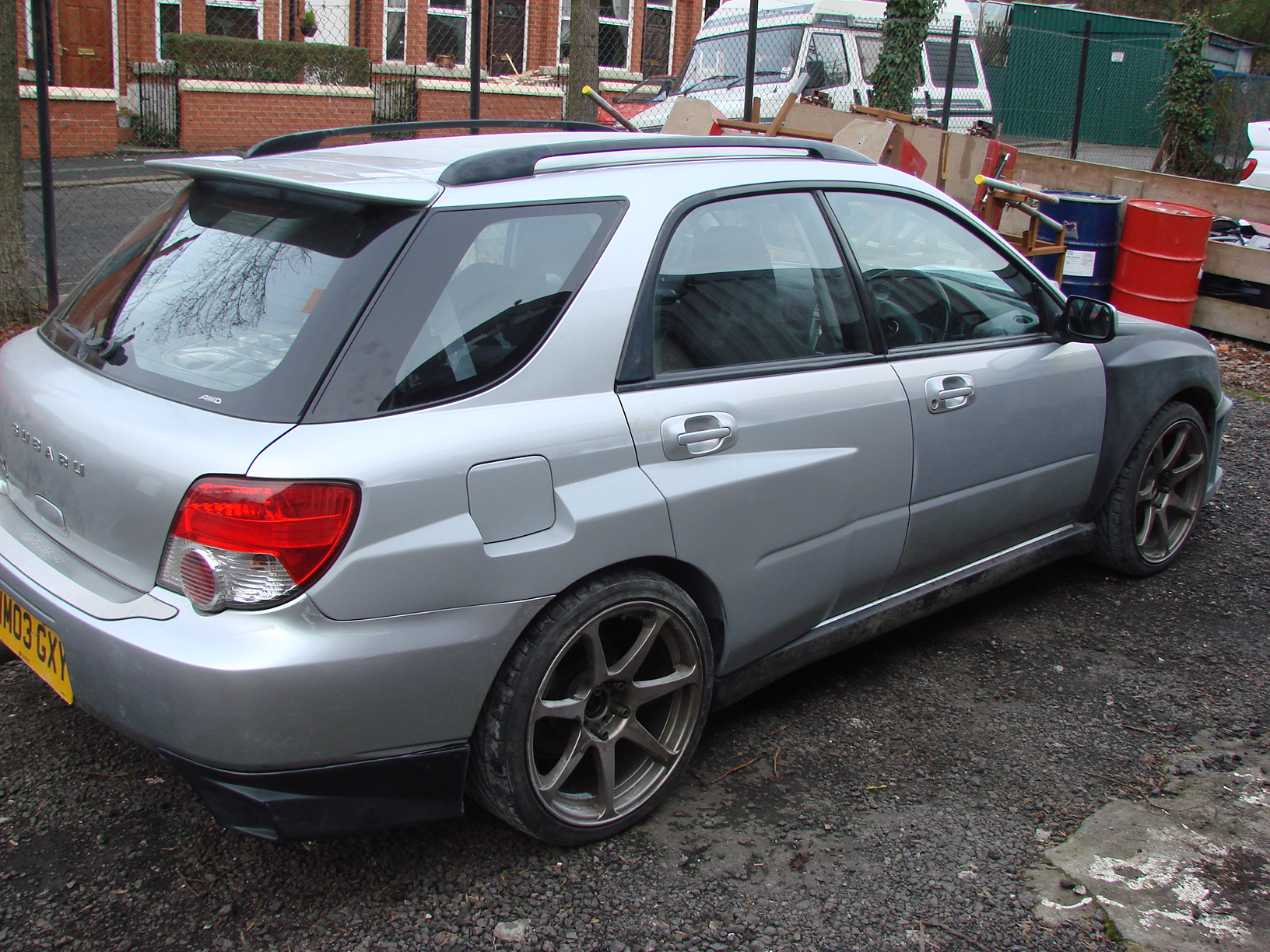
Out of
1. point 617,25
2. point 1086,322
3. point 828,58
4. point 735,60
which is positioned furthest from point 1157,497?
point 617,25

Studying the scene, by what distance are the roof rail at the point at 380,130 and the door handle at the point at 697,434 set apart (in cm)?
127

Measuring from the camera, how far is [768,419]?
2.88 metres

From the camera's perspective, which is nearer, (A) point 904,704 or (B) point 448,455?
(B) point 448,455

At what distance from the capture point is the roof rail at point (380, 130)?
3133mm

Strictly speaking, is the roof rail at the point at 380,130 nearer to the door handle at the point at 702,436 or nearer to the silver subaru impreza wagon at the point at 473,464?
the silver subaru impreza wagon at the point at 473,464

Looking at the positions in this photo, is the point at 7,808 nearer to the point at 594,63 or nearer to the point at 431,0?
the point at 594,63

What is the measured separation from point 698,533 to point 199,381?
119 cm

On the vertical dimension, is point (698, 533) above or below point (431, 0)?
below

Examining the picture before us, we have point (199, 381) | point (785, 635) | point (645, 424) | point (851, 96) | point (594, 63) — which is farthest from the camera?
point (851, 96)

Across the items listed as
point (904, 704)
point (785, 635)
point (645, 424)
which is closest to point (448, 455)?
point (645, 424)

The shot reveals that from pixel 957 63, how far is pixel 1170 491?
542 inches

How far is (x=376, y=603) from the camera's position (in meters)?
2.19

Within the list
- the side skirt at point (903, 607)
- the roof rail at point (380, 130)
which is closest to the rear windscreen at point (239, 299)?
the roof rail at point (380, 130)

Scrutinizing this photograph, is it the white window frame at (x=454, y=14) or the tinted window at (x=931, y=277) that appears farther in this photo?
the white window frame at (x=454, y=14)
